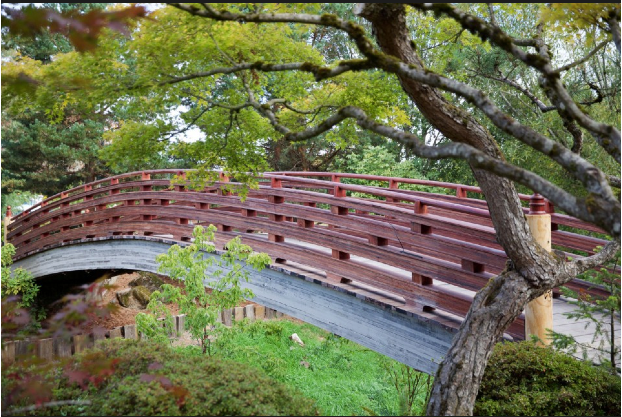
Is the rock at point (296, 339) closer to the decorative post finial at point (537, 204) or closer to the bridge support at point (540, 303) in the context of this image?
the bridge support at point (540, 303)

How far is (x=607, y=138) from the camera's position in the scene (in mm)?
3166

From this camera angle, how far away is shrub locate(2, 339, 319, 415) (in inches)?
117

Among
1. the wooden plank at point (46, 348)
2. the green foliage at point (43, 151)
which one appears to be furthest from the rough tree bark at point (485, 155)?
the green foliage at point (43, 151)

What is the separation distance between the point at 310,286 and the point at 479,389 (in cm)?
242

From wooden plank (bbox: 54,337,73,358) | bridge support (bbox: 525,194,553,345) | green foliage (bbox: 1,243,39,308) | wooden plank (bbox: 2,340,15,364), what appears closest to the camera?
wooden plank (bbox: 2,340,15,364)

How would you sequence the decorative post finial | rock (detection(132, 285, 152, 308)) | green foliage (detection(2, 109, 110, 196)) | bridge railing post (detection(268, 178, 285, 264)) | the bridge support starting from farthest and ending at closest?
green foliage (detection(2, 109, 110, 196))
rock (detection(132, 285, 152, 308))
bridge railing post (detection(268, 178, 285, 264))
the decorative post finial
the bridge support

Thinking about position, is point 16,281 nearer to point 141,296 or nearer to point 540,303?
point 141,296

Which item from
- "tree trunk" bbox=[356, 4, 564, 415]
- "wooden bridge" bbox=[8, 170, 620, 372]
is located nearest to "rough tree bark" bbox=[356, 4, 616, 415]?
"tree trunk" bbox=[356, 4, 564, 415]

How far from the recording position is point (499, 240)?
12.9 feet

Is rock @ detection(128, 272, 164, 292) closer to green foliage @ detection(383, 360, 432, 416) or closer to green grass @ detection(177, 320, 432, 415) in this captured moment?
green grass @ detection(177, 320, 432, 415)

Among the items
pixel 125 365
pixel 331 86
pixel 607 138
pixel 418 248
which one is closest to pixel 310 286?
pixel 418 248

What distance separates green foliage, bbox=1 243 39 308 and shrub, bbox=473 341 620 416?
852cm

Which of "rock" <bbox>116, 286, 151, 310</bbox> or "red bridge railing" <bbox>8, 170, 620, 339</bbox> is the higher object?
"red bridge railing" <bbox>8, 170, 620, 339</bbox>

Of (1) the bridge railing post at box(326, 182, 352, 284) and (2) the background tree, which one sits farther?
(1) the bridge railing post at box(326, 182, 352, 284)
